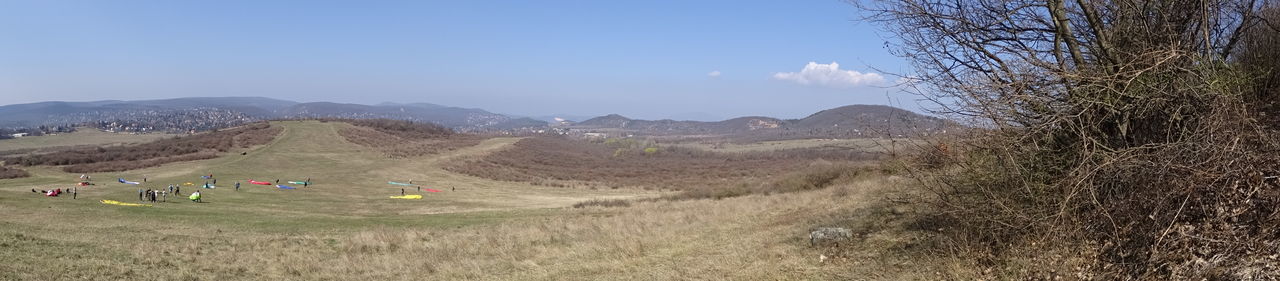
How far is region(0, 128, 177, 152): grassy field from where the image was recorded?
118625 mm

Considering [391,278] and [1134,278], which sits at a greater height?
[1134,278]

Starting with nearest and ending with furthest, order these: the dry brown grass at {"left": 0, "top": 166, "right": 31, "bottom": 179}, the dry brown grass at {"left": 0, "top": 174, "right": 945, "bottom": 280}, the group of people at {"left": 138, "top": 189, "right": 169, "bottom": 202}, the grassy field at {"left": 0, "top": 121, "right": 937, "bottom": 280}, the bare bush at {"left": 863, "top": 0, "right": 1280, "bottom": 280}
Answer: the bare bush at {"left": 863, "top": 0, "right": 1280, "bottom": 280}
the dry brown grass at {"left": 0, "top": 174, "right": 945, "bottom": 280}
the grassy field at {"left": 0, "top": 121, "right": 937, "bottom": 280}
the group of people at {"left": 138, "top": 189, "right": 169, "bottom": 202}
the dry brown grass at {"left": 0, "top": 166, "right": 31, "bottom": 179}

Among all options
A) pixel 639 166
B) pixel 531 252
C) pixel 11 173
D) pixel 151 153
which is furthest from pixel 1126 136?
pixel 639 166

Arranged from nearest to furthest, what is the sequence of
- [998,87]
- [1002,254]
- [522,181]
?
[998,87]
[1002,254]
[522,181]

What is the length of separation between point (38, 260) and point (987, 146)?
19.2 metres

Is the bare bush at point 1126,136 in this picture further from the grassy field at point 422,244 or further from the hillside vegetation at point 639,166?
the hillside vegetation at point 639,166

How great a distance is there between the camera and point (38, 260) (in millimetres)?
14633

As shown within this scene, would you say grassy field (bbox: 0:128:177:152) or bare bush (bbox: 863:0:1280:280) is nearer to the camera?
bare bush (bbox: 863:0:1280:280)

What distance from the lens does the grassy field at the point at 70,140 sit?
119 meters

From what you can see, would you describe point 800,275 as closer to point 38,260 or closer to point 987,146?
point 987,146

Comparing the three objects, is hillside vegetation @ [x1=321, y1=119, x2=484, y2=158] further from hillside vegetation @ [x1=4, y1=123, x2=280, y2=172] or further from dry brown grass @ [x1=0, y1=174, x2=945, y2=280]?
dry brown grass @ [x1=0, y1=174, x2=945, y2=280]

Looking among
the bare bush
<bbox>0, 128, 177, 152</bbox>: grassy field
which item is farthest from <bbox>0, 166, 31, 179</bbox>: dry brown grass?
<bbox>0, 128, 177, 152</bbox>: grassy field

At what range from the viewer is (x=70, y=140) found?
132m

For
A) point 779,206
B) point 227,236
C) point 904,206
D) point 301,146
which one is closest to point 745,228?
point 904,206
